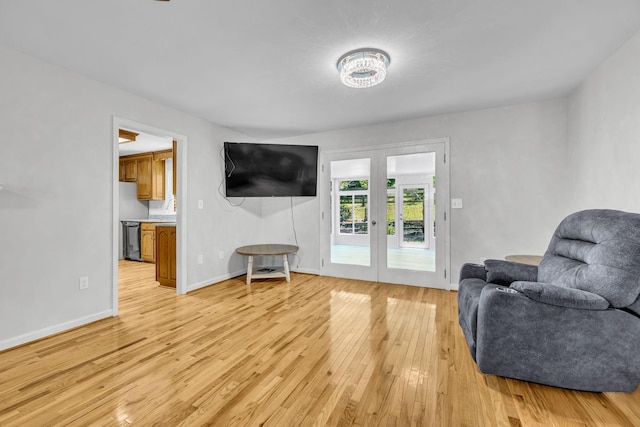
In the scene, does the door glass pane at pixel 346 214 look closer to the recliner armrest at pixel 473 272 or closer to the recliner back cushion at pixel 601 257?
the recliner armrest at pixel 473 272

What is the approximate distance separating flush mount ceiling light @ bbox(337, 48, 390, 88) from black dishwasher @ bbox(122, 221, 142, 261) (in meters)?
5.31

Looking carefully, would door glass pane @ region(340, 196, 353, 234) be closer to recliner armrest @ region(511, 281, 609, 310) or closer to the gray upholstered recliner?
the gray upholstered recliner

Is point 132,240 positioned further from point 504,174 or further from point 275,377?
point 504,174

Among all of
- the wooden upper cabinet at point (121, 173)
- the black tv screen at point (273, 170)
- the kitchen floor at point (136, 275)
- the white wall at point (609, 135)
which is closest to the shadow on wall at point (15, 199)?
the kitchen floor at point (136, 275)

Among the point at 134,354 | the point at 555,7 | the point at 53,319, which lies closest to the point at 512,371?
the point at 555,7

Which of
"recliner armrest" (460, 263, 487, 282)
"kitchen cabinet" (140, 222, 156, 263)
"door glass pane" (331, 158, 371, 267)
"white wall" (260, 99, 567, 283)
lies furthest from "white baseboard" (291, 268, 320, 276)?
"kitchen cabinet" (140, 222, 156, 263)

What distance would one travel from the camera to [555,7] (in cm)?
169

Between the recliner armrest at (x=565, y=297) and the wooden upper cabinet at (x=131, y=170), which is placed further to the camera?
the wooden upper cabinet at (x=131, y=170)

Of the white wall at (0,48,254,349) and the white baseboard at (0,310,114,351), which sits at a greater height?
the white wall at (0,48,254,349)

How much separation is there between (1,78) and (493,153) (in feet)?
15.5

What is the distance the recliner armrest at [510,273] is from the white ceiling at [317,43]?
1.69 meters

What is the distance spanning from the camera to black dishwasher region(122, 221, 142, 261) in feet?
18.4

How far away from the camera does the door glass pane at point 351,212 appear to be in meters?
4.12

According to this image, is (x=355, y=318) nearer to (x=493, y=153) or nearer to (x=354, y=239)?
(x=354, y=239)
